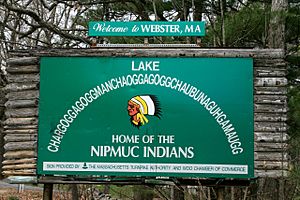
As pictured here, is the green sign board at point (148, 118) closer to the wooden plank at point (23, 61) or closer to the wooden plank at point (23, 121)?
the wooden plank at point (23, 121)

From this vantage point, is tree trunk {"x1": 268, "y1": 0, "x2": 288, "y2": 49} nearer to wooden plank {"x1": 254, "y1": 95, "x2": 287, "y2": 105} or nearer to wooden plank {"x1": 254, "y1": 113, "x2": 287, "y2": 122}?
wooden plank {"x1": 254, "y1": 95, "x2": 287, "y2": 105}

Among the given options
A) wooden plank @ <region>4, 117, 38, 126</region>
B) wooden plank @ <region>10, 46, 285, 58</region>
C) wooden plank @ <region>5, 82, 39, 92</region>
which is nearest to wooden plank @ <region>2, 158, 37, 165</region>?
wooden plank @ <region>4, 117, 38, 126</region>

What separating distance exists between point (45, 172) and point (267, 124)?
9.99ft

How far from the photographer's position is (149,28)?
6812 millimetres

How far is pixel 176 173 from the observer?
6.42 m

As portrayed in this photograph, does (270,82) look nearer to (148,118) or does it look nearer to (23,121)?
(148,118)

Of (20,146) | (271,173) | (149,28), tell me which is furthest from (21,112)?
(271,173)

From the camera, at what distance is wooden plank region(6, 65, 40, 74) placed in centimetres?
678

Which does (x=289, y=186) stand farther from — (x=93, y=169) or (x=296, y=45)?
(x=93, y=169)

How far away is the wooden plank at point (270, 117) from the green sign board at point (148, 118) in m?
0.10

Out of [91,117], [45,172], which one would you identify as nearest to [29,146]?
[45,172]

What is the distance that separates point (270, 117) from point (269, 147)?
398 mm

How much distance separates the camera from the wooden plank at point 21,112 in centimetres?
671

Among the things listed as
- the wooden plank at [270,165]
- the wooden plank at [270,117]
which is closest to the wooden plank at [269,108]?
the wooden plank at [270,117]
